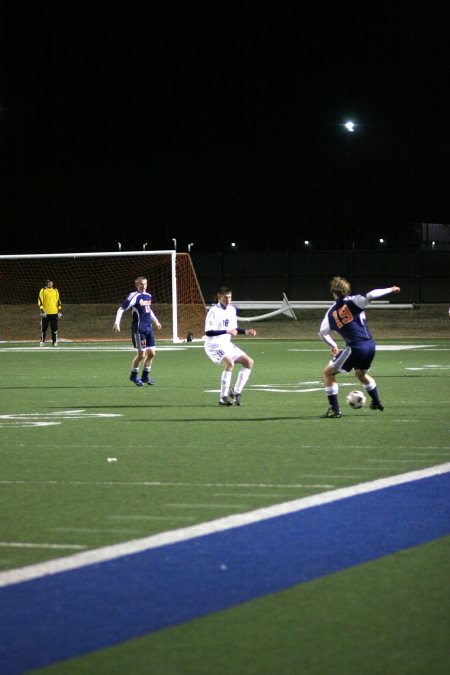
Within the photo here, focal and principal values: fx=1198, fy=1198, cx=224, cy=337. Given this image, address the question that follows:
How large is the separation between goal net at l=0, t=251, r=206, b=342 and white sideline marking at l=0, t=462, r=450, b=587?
3475 cm

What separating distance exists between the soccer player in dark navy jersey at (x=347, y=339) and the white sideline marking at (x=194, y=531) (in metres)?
5.08

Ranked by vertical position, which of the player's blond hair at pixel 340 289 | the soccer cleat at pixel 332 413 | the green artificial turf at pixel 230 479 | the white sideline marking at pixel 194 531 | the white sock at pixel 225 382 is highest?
the player's blond hair at pixel 340 289

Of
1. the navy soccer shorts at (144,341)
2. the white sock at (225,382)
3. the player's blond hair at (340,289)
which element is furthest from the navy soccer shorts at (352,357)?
the navy soccer shorts at (144,341)

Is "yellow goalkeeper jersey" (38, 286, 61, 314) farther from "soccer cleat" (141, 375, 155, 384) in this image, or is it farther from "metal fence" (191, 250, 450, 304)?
"metal fence" (191, 250, 450, 304)

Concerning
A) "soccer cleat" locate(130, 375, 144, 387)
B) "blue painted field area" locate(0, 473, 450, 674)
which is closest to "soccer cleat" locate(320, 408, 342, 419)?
"blue painted field area" locate(0, 473, 450, 674)

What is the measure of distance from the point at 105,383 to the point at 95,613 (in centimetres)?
1706

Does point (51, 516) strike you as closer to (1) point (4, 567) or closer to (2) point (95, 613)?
(1) point (4, 567)

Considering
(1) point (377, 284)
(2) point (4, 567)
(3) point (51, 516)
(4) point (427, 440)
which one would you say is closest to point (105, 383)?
(4) point (427, 440)

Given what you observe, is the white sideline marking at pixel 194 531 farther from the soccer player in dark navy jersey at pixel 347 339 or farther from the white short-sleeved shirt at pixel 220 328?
the white short-sleeved shirt at pixel 220 328

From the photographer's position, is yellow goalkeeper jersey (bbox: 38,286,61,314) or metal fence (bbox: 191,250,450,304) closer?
yellow goalkeeper jersey (bbox: 38,286,61,314)

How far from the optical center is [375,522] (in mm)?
7961

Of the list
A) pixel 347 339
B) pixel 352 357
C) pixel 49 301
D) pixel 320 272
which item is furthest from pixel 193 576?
pixel 320 272

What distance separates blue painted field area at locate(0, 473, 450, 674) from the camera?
5367 millimetres

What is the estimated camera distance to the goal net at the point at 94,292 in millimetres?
48750
